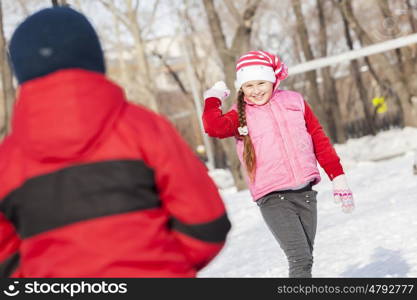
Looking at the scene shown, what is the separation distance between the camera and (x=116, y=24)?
27.1m

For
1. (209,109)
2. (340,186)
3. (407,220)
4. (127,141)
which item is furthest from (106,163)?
(407,220)

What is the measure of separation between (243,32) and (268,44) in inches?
801

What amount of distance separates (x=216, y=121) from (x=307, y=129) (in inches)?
23.6

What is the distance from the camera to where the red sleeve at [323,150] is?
3982 mm

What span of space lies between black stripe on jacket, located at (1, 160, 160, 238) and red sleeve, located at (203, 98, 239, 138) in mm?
1973

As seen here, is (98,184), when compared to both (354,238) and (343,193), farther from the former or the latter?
(354,238)

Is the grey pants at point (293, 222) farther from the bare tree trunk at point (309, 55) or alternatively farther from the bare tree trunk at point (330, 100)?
the bare tree trunk at point (330, 100)

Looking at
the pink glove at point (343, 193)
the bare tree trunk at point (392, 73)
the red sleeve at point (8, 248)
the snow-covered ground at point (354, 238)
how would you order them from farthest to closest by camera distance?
the bare tree trunk at point (392, 73) → the snow-covered ground at point (354, 238) → the pink glove at point (343, 193) → the red sleeve at point (8, 248)

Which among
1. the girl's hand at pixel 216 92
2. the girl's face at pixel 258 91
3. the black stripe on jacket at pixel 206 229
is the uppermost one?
the girl's hand at pixel 216 92

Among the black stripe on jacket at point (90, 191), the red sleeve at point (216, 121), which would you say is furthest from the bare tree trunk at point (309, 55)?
the black stripe on jacket at point (90, 191)

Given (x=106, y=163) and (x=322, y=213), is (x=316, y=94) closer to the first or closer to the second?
(x=322, y=213)

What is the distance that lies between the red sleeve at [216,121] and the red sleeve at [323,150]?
486 millimetres

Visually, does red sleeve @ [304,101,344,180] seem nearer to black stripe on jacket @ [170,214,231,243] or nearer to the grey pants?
the grey pants

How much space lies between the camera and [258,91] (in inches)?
157
